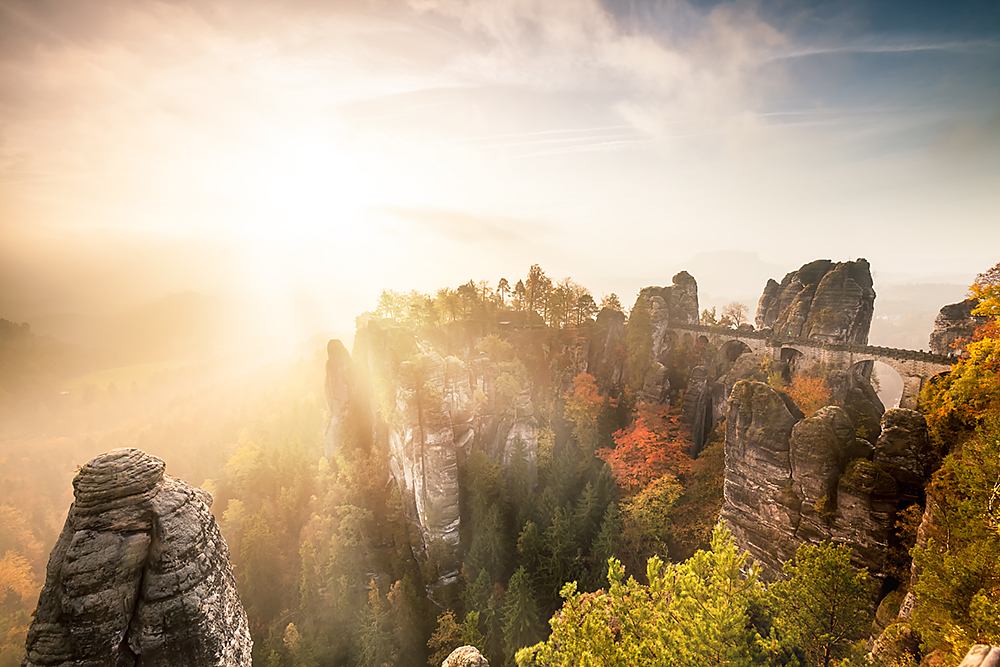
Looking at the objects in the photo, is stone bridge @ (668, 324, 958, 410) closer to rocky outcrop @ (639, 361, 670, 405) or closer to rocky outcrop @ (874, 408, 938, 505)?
rocky outcrop @ (639, 361, 670, 405)

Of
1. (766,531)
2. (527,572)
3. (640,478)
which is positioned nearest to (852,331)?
(640,478)

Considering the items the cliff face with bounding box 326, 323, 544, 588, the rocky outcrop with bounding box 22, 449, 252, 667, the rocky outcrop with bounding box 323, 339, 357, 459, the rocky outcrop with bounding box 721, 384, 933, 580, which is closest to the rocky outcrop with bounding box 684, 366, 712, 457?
the cliff face with bounding box 326, 323, 544, 588

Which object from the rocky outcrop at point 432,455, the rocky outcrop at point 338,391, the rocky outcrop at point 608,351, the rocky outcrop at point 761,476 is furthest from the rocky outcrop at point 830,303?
the rocky outcrop at point 338,391

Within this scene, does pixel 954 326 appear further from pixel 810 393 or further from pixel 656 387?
pixel 656 387

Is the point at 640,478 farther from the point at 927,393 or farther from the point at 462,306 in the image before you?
the point at 462,306

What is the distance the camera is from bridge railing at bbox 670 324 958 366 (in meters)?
27.9

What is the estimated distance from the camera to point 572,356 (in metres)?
41.3

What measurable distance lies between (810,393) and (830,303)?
9888 mm

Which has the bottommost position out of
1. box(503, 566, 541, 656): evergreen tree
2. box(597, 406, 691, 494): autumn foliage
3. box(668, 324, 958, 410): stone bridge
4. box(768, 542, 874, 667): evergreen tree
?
box(503, 566, 541, 656): evergreen tree

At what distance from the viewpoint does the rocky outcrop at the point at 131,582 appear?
23.3ft

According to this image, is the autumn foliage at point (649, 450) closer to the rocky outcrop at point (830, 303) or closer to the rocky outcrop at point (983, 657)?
the rocky outcrop at point (830, 303)

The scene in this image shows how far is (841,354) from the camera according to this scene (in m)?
31.5

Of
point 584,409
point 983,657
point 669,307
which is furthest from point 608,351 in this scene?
point 983,657

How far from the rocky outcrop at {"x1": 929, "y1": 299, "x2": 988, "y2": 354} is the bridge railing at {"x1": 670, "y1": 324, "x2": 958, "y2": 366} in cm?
142
